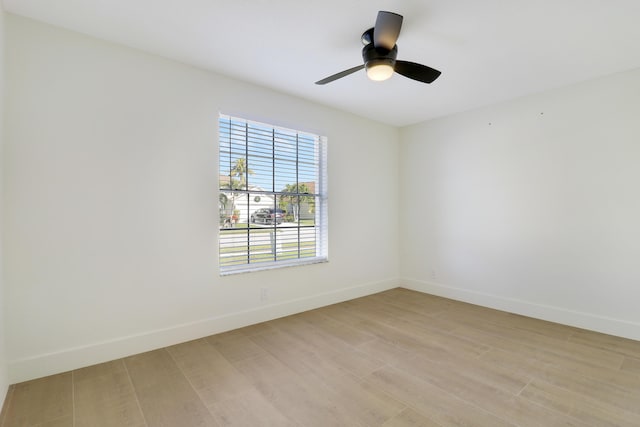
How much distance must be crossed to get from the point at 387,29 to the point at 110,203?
95.2 inches

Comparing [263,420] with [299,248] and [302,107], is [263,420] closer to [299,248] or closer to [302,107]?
[299,248]

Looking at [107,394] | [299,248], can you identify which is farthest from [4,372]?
[299,248]

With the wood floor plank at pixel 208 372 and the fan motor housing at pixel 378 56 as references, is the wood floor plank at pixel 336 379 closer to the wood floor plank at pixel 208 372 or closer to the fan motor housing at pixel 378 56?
the wood floor plank at pixel 208 372

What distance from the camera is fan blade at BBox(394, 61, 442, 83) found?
7.37ft

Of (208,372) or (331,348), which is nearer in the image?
(208,372)

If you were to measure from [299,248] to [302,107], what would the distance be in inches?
66.7

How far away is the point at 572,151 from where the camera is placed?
3.22 metres

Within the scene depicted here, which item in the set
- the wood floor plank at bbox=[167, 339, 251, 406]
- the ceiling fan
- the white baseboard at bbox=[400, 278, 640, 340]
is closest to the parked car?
the wood floor plank at bbox=[167, 339, 251, 406]

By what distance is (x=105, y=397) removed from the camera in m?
1.97

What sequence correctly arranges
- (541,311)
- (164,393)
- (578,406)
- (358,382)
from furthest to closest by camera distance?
(541,311), (358,382), (164,393), (578,406)

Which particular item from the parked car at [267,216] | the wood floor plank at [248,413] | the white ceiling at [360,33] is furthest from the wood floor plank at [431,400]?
the white ceiling at [360,33]

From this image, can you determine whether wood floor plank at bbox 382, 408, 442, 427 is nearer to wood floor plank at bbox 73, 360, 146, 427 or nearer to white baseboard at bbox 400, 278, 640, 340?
wood floor plank at bbox 73, 360, 146, 427

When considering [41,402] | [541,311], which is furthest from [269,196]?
[541,311]

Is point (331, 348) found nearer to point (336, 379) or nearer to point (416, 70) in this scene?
point (336, 379)
